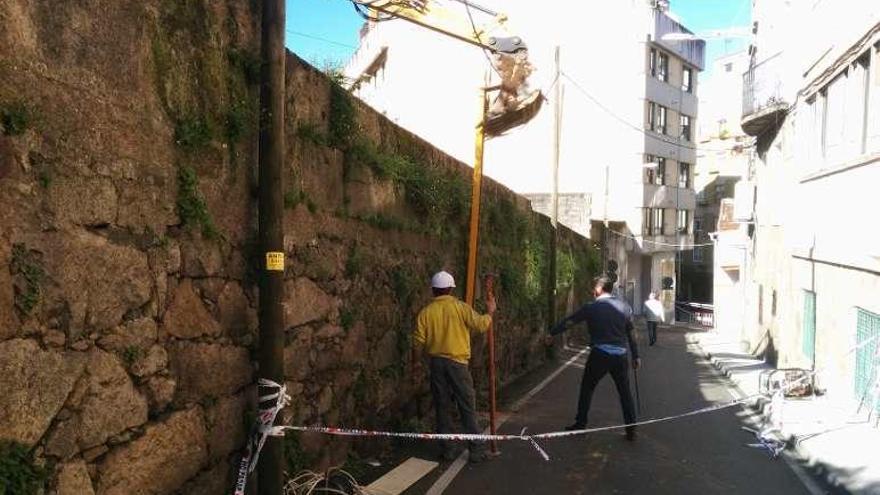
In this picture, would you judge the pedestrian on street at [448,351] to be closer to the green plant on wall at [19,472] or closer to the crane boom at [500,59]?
the crane boom at [500,59]

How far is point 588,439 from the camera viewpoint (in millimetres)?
8047

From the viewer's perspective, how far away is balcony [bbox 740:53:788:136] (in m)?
17.2

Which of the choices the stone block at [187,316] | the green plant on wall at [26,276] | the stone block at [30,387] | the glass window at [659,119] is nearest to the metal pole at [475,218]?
the stone block at [187,316]

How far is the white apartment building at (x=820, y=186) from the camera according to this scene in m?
10.3

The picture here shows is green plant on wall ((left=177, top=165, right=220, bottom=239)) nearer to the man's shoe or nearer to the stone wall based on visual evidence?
the stone wall

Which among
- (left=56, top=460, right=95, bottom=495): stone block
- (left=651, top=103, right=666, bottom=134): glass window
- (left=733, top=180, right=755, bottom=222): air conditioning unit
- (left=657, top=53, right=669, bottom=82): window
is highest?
(left=657, top=53, right=669, bottom=82): window

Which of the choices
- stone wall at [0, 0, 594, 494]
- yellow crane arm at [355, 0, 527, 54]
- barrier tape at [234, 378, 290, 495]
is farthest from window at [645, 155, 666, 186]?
barrier tape at [234, 378, 290, 495]

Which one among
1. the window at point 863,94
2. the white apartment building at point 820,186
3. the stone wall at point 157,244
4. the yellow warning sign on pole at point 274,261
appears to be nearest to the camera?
the stone wall at point 157,244

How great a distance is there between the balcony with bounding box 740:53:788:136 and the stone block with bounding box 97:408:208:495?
1607cm

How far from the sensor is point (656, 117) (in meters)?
43.8

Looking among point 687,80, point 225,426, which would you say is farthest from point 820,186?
point 687,80

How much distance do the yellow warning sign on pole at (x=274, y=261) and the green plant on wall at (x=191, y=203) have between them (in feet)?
1.40

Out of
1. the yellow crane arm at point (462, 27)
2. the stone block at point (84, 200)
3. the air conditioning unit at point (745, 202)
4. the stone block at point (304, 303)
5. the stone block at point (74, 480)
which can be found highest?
the yellow crane arm at point (462, 27)

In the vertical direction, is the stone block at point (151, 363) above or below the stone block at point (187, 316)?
below
